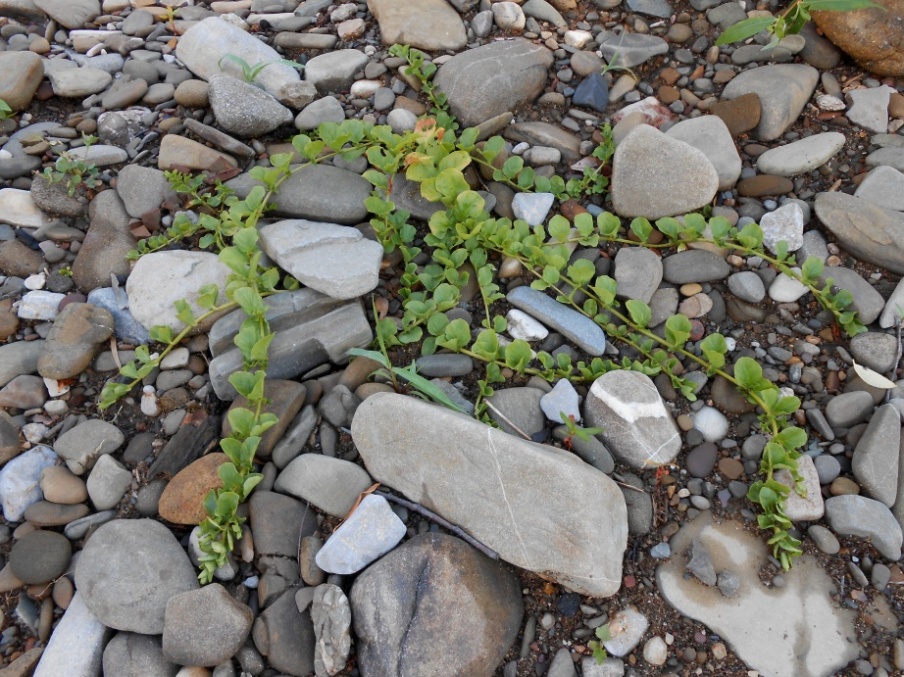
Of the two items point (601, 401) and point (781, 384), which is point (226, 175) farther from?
point (781, 384)

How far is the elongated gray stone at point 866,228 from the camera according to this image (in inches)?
116

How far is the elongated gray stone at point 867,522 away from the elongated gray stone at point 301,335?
1.72 m

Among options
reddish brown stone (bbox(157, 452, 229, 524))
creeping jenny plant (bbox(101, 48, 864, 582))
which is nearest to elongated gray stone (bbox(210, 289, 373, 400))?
creeping jenny plant (bbox(101, 48, 864, 582))

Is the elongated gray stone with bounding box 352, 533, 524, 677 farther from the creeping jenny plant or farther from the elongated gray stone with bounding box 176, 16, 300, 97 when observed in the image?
the elongated gray stone with bounding box 176, 16, 300, 97

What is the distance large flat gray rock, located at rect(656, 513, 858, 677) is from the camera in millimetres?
2256

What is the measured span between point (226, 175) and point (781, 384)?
95.6 inches

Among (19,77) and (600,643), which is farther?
(19,77)

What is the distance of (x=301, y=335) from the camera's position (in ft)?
9.23


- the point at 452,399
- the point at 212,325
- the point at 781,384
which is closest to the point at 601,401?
the point at 452,399

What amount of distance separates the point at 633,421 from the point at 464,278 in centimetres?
86

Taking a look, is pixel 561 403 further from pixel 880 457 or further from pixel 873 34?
pixel 873 34

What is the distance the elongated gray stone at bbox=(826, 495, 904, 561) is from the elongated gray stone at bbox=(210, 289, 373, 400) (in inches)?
67.6

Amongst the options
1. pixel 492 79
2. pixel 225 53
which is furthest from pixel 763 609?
pixel 225 53

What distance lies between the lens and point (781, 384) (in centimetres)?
277
